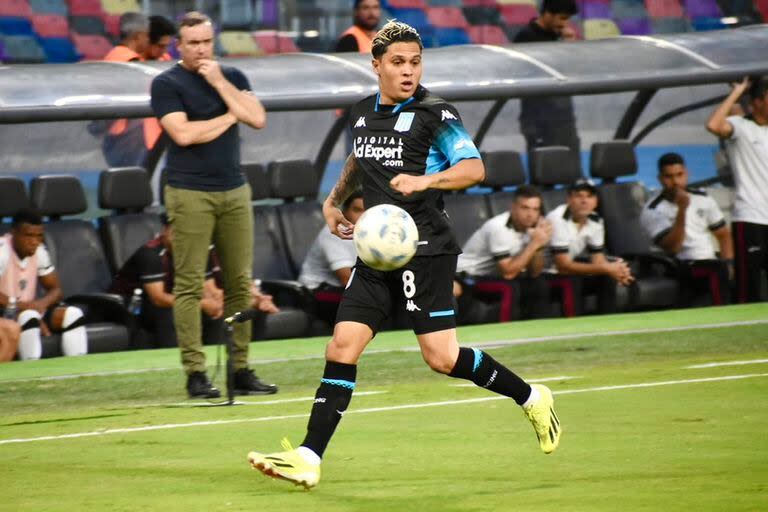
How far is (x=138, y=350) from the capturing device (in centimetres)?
1316

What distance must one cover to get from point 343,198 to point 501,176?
7.77m

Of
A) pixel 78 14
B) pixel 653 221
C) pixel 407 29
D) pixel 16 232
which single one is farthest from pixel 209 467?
pixel 78 14

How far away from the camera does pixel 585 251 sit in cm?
1519

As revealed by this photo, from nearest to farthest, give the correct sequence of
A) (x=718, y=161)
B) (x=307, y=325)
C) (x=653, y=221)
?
(x=307, y=325), (x=653, y=221), (x=718, y=161)

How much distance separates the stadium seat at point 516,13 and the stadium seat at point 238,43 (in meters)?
4.14

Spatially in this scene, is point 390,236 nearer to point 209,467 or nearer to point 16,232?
point 209,467

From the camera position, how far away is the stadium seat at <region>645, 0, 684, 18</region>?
25.0m

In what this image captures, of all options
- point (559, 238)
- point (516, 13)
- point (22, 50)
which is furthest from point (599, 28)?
point (559, 238)

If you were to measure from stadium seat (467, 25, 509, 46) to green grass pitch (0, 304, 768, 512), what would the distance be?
Answer: 13.0 metres

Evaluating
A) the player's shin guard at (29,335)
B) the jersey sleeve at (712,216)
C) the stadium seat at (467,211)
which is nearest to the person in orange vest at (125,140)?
the player's shin guard at (29,335)

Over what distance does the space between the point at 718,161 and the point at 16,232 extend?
7.54 meters

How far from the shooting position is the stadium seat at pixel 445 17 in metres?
25.9

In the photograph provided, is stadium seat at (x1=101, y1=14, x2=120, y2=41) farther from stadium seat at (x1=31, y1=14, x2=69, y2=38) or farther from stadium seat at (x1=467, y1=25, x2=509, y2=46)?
stadium seat at (x1=467, y1=25, x2=509, y2=46)

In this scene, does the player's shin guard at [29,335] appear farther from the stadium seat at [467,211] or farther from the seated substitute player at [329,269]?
the stadium seat at [467,211]
